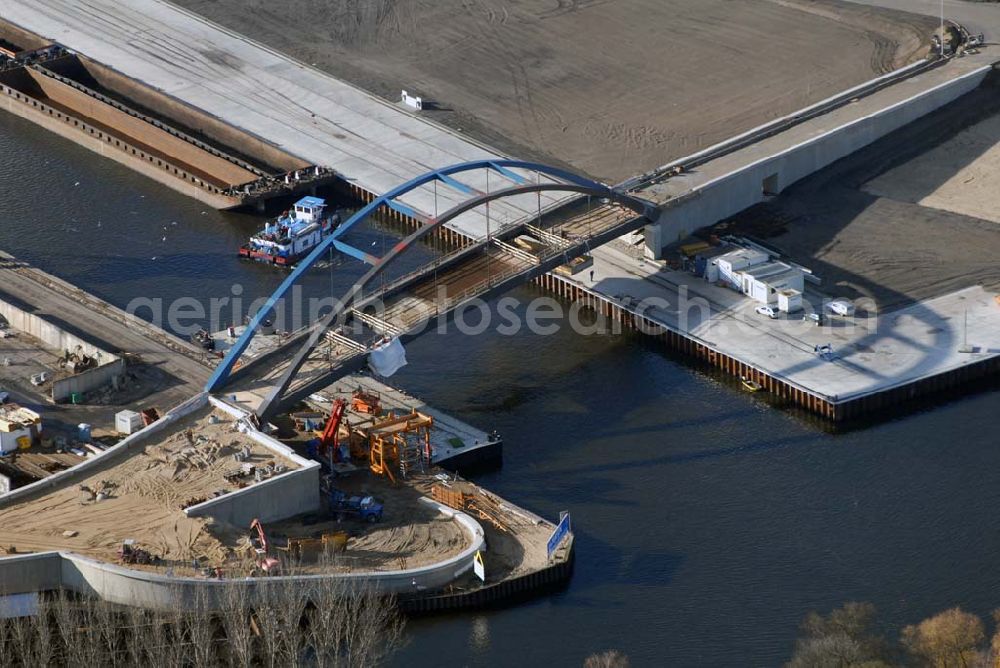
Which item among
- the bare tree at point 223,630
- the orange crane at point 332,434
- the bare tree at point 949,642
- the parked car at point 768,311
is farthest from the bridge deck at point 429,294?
the bare tree at point 949,642

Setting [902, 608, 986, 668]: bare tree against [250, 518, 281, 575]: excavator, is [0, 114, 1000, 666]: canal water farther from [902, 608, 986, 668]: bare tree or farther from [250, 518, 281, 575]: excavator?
[902, 608, 986, 668]: bare tree

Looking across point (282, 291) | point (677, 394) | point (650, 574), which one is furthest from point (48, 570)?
point (677, 394)

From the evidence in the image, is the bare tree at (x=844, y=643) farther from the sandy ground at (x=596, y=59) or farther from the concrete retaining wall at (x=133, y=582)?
the sandy ground at (x=596, y=59)

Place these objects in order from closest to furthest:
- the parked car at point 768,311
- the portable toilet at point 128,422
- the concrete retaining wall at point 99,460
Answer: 1. the concrete retaining wall at point 99,460
2. the portable toilet at point 128,422
3. the parked car at point 768,311

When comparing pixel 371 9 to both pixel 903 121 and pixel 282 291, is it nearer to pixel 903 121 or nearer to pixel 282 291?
pixel 903 121

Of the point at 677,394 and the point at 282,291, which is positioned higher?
the point at 282,291

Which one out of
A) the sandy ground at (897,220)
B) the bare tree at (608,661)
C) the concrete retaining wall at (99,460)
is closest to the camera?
the bare tree at (608,661)

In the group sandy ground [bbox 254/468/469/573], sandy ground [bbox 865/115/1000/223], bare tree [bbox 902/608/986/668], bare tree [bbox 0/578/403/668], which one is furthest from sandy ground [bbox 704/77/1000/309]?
bare tree [bbox 0/578/403/668]
